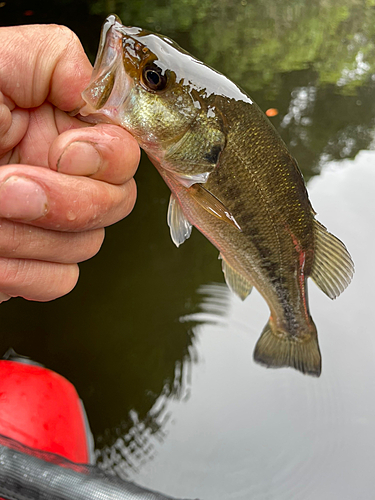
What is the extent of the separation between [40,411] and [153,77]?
1.11m

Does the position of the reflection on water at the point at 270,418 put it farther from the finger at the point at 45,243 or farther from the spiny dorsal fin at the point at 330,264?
the finger at the point at 45,243

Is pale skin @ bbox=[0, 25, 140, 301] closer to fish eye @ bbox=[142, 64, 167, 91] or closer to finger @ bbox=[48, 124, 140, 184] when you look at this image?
finger @ bbox=[48, 124, 140, 184]

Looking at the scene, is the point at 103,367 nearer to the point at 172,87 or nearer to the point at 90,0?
the point at 172,87

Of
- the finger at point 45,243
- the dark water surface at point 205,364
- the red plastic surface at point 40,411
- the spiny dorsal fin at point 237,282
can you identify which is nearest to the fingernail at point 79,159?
the finger at point 45,243

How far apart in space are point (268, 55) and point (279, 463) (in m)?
4.55

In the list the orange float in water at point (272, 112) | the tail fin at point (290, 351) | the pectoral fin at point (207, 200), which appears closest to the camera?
→ the pectoral fin at point (207, 200)

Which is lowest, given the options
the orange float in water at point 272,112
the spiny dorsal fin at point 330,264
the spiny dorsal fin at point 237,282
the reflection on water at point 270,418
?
the reflection on water at point 270,418

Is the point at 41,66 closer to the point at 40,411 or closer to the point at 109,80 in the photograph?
the point at 109,80

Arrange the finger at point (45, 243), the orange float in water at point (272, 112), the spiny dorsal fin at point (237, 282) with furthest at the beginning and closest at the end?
the orange float in water at point (272, 112) < the spiny dorsal fin at point (237, 282) < the finger at point (45, 243)

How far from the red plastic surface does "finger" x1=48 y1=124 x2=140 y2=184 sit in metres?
0.87

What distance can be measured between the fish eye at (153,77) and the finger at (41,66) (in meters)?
0.13

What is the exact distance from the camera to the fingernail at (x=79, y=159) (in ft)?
2.62

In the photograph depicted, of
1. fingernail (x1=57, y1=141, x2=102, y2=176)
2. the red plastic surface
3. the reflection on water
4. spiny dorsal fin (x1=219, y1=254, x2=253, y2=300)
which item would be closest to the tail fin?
spiny dorsal fin (x1=219, y1=254, x2=253, y2=300)

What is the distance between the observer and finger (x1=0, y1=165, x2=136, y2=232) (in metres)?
0.77
